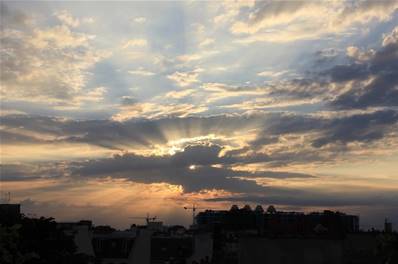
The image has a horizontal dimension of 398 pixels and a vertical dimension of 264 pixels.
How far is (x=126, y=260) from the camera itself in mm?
94688

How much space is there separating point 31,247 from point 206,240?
43.7 m

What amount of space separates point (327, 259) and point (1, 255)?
3755cm

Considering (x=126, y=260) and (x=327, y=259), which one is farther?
(x=126, y=260)

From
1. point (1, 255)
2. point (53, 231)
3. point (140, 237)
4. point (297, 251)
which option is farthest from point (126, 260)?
point (1, 255)

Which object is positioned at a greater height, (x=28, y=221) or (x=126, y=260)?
(x=28, y=221)

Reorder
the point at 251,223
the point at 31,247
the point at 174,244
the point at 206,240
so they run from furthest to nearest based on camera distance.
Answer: the point at 251,223 < the point at 174,244 < the point at 206,240 < the point at 31,247

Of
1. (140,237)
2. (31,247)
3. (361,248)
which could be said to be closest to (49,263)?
A: (31,247)

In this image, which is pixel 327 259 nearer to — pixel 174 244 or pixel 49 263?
pixel 49 263

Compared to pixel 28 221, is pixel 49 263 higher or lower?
lower

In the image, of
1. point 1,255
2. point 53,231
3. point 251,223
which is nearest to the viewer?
point 1,255

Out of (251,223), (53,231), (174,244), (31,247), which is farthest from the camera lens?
(251,223)

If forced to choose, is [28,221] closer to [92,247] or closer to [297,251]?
[297,251]

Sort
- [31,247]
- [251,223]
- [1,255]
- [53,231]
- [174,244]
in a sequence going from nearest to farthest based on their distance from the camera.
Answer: [1,255], [31,247], [53,231], [174,244], [251,223]

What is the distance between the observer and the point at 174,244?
339 ft
